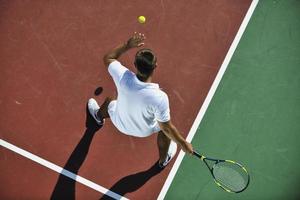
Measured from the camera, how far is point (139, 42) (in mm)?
5211

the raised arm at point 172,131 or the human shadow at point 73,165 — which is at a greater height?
the raised arm at point 172,131

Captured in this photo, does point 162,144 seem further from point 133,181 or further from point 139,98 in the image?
point 139,98

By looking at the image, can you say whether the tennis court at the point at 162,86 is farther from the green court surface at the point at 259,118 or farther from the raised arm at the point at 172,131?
the raised arm at the point at 172,131

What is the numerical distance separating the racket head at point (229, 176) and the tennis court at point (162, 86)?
1.93 ft

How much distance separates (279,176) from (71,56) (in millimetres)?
4094

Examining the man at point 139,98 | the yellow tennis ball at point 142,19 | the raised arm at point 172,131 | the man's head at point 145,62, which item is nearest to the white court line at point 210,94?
the man at point 139,98

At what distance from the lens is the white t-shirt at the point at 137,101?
4844 millimetres

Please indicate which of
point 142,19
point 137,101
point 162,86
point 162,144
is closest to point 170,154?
point 162,144

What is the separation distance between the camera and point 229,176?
20.0 ft

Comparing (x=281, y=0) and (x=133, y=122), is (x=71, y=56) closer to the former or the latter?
(x=133, y=122)

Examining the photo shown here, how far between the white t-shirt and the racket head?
1337 millimetres

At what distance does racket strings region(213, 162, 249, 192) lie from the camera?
6.10 m

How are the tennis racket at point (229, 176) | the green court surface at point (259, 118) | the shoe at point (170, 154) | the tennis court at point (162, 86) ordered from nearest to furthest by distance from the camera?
the tennis racket at point (229, 176) → the shoe at point (170, 154) → the tennis court at point (162, 86) → the green court surface at point (259, 118)

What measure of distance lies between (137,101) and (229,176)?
2101 millimetres
